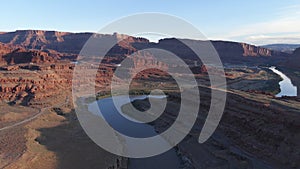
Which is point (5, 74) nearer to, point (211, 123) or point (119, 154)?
point (119, 154)

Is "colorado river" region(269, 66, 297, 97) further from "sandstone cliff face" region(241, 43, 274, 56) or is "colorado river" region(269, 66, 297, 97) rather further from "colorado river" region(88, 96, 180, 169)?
"sandstone cliff face" region(241, 43, 274, 56)

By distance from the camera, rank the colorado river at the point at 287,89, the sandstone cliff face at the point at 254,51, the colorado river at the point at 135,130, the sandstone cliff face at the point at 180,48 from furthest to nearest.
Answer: the sandstone cliff face at the point at 254,51 → the sandstone cliff face at the point at 180,48 → the colorado river at the point at 287,89 → the colorado river at the point at 135,130

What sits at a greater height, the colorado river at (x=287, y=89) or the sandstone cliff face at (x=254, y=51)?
the sandstone cliff face at (x=254, y=51)

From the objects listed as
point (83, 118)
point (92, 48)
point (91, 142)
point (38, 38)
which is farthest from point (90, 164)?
point (38, 38)

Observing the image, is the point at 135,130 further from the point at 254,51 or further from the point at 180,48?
the point at 254,51

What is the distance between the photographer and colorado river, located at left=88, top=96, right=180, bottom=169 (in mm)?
30359

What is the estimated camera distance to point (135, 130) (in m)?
42.2

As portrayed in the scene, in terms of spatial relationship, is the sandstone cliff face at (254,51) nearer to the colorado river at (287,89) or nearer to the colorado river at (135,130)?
the colorado river at (287,89)

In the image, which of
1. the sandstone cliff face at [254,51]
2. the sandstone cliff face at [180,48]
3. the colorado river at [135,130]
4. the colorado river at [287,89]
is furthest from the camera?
the sandstone cliff face at [254,51]

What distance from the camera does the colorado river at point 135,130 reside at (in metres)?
30.4

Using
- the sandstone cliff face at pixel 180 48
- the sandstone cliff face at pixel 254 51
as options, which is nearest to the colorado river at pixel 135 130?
the sandstone cliff face at pixel 180 48

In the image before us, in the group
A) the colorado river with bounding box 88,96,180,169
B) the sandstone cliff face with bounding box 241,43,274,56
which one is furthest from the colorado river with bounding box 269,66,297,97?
the sandstone cliff face with bounding box 241,43,274,56

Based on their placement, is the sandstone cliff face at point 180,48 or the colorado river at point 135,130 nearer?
the colorado river at point 135,130

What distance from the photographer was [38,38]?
199 meters
